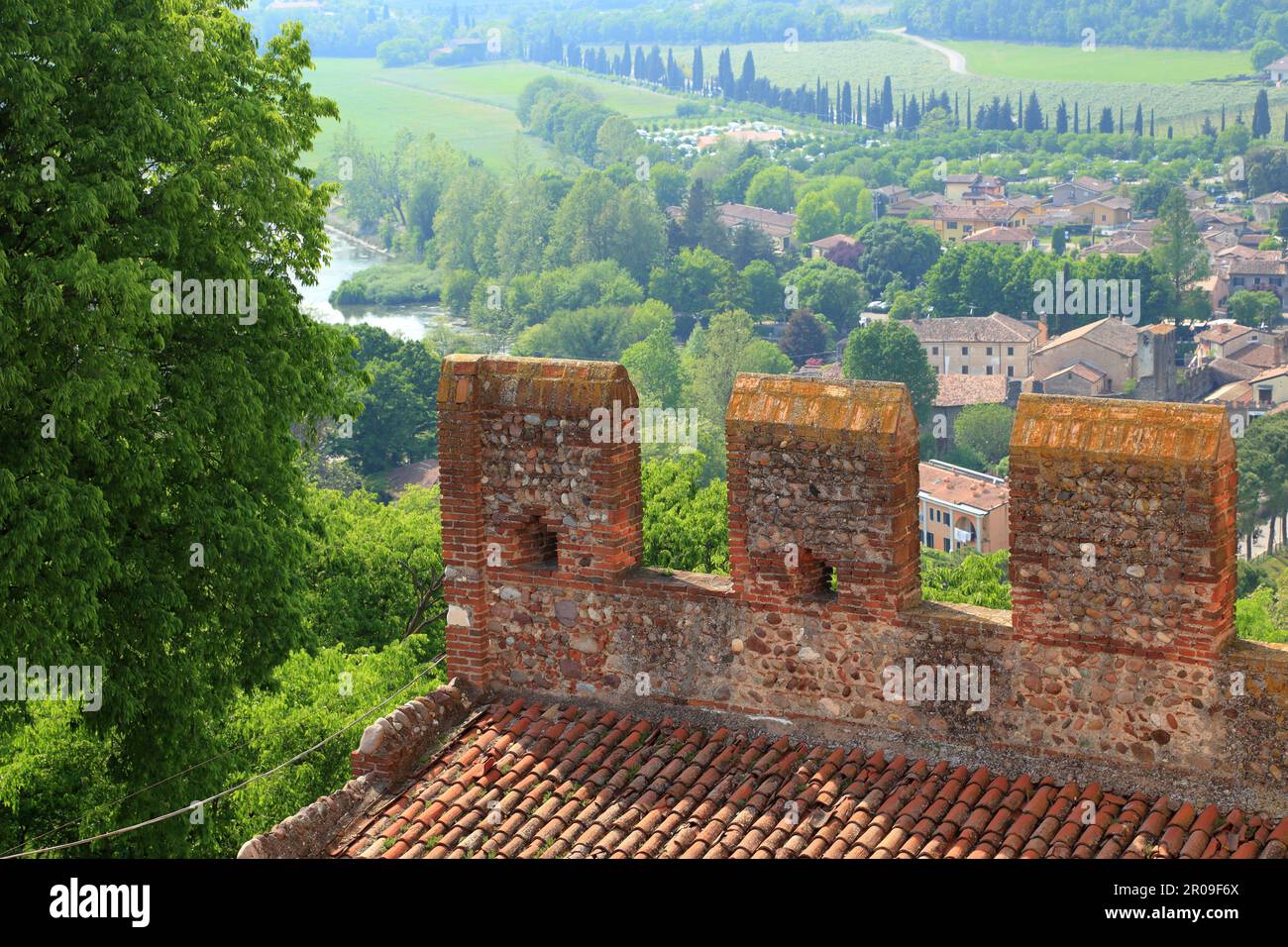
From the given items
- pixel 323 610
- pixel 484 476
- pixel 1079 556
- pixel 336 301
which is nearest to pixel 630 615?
pixel 484 476

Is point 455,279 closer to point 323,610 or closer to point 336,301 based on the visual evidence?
point 336,301

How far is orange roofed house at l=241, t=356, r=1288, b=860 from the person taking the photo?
9.35 m

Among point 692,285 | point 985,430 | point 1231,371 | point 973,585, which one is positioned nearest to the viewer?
point 973,585

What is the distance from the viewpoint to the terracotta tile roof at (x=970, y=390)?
142 meters

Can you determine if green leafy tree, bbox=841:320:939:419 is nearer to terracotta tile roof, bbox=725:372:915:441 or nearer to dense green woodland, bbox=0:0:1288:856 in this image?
dense green woodland, bbox=0:0:1288:856

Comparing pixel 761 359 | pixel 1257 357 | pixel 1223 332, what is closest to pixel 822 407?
pixel 761 359

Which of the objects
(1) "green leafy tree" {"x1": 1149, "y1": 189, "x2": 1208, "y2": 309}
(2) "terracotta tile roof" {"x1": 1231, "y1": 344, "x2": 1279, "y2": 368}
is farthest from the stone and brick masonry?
(1) "green leafy tree" {"x1": 1149, "y1": 189, "x2": 1208, "y2": 309}

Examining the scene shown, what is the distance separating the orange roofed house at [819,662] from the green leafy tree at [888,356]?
431 feet

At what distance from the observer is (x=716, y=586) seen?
11.0 m

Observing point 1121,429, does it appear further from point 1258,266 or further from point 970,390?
point 1258,266

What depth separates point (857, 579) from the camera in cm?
1030

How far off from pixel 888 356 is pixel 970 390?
25.0ft

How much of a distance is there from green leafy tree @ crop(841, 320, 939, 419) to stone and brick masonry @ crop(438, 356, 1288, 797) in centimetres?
13127

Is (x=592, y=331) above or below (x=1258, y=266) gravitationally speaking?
below
